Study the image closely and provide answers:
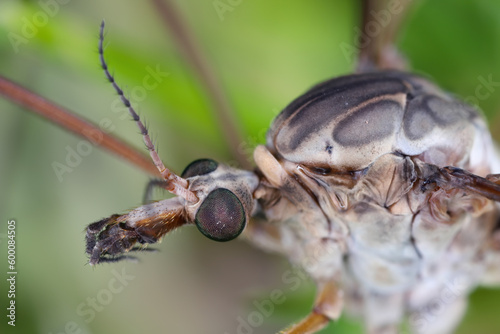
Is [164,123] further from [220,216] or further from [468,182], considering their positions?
[468,182]

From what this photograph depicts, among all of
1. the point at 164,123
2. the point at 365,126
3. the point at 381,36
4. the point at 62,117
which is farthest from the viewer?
the point at 164,123

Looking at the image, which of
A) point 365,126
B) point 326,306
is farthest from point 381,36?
point 326,306

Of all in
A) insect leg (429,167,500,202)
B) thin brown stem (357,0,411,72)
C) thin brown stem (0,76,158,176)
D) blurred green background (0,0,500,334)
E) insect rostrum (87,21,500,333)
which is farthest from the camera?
blurred green background (0,0,500,334)

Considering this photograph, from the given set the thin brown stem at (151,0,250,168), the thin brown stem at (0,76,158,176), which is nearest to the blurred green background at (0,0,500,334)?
the thin brown stem at (151,0,250,168)

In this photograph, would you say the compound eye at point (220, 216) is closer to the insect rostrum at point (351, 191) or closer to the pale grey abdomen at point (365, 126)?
the insect rostrum at point (351, 191)

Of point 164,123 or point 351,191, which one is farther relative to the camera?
point 164,123

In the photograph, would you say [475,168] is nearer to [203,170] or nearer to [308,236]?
[308,236]

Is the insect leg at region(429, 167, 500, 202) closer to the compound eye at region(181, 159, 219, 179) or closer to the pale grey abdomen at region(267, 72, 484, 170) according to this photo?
the pale grey abdomen at region(267, 72, 484, 170)
